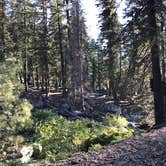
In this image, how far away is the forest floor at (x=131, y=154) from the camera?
11.0m

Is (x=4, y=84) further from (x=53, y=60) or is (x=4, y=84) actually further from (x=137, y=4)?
(x=53, y=60)

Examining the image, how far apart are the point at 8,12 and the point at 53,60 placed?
26.0 ft

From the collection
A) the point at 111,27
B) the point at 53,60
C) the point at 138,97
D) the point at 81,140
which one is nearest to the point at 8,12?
the point at 53,60

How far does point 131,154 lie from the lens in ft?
38.7

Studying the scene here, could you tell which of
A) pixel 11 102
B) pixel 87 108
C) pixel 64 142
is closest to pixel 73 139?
pixel 64 142

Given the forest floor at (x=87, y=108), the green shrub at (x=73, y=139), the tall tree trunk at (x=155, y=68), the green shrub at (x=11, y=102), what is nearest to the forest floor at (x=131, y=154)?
the green shrub at (x=73, y=139)

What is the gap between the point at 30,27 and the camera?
191 ft

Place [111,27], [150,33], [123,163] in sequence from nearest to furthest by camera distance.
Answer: [123,163] < [150,33] < [111,27]

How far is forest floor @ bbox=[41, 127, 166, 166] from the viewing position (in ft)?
36.2

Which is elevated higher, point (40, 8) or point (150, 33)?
point (40, 8)

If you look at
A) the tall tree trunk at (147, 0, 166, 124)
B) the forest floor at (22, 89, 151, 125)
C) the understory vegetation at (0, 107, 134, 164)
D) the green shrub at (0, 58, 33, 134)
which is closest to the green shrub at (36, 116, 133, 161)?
the understory vegetation at (0, 107, 134, 164)

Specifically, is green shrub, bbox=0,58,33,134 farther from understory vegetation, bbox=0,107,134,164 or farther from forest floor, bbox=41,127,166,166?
forest floor, bbox=41,127,166,166

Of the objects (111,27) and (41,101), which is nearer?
(41,101)

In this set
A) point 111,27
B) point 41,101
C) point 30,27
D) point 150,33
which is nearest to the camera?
point 150,33
